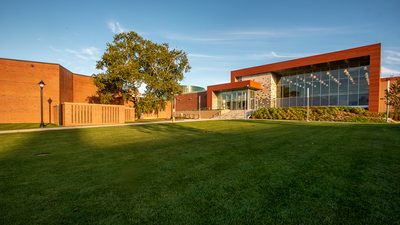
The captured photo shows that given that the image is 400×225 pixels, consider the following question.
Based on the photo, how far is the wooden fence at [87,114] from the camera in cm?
1972

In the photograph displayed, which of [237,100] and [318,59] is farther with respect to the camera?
[237,100]

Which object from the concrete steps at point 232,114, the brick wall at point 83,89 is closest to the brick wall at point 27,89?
the brick wall at point 83,89

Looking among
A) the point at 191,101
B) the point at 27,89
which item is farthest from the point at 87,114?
the point at 191,101

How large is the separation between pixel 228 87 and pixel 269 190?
125 feet

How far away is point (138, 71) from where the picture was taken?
28.3 meters

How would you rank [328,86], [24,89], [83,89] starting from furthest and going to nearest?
[328,86]
[83,89]
[24,89]

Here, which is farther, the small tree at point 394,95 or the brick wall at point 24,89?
the brick wall at point 24,89

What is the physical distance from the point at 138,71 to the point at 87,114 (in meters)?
10.2

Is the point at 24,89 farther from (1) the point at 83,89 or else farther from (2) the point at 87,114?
(2) the point at 87,114

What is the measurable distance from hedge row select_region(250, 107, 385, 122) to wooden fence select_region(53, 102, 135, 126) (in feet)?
70.4

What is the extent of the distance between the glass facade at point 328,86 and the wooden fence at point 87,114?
29.9 meters

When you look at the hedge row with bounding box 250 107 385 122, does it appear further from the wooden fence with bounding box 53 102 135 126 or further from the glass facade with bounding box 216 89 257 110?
the wooden fence with bounding box 53 102 135 126

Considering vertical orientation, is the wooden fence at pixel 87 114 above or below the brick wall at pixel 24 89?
below

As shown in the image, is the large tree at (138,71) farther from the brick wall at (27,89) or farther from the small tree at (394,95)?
the small tree at (394,95)
